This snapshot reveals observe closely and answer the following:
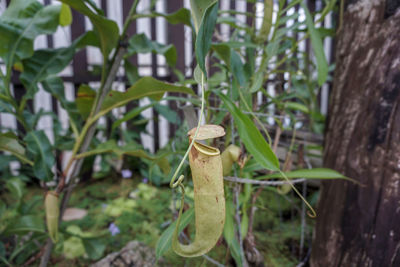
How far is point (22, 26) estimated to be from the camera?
2.61 feet

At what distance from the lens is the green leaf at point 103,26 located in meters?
0.66

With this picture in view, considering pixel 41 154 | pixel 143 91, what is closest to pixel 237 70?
pixel 143 91

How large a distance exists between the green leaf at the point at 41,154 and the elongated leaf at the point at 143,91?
8.3 inches

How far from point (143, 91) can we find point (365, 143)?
621 millimetres

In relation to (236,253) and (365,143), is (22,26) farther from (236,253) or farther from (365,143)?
(365,143)

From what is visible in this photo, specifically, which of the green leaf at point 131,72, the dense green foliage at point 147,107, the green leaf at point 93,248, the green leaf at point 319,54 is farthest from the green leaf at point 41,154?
the green leaf at point 319,54

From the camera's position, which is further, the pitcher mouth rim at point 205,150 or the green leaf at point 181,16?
the green leaf at point 181,16

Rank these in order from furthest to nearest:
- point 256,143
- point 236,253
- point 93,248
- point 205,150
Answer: point 93,248 < point 236,253 < point 256,143 < point 205,150

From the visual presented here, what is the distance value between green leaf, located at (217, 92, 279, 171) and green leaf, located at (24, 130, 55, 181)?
1.97 ft

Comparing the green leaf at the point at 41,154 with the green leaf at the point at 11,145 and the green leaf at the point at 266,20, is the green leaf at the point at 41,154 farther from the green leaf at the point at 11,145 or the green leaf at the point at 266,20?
the green leaf at the point at 266,20

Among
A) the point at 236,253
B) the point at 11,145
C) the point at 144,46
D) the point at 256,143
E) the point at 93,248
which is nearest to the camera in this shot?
the point at 256,143

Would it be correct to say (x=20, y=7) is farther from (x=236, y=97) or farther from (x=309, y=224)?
(x=309, y=224)

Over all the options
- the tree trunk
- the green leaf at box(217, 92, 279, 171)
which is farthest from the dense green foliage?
the tree trunk

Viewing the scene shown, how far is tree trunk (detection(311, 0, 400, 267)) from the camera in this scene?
0.69 metres
